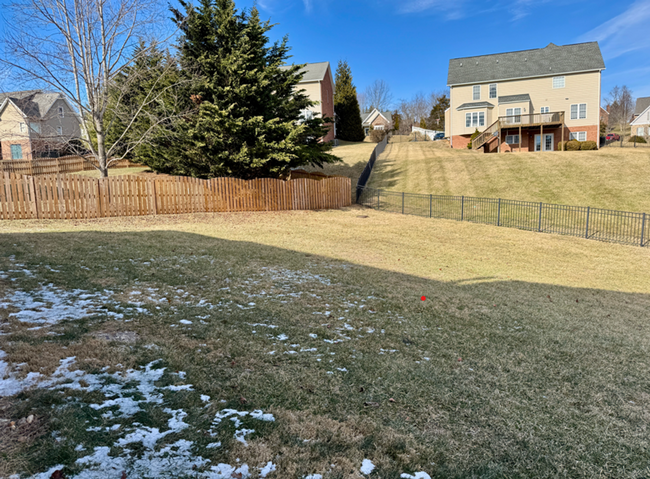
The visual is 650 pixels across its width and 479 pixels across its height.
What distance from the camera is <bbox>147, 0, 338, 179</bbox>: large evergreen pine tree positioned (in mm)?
17844

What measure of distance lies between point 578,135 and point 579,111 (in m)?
2.40

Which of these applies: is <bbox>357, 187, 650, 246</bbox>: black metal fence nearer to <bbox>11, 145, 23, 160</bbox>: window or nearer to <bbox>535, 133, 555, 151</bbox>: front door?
<bbox>535, 133, 555, 151</bbox>: front door

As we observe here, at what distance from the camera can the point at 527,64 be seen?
41.5 m

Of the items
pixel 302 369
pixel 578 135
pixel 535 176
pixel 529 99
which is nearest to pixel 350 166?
pixel 535 176

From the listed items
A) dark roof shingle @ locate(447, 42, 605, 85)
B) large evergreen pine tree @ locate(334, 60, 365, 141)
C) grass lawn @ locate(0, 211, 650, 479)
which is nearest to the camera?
grass lawn @ locate(0, 211, 650, 479)

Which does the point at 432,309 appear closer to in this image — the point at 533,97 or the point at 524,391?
the point at 524,391

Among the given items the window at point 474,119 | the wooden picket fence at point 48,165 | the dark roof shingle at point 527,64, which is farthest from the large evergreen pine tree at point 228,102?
the dark roof shingle at point 527,64

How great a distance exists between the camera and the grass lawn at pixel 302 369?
2.91 meters

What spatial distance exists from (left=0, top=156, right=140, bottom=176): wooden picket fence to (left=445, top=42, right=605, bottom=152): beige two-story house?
111ft

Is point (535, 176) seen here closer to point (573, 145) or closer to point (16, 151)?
point (573, 145)

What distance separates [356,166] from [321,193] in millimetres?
12654

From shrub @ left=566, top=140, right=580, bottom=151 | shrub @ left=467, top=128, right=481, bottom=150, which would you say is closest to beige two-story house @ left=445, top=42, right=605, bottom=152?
shrub @ left=467, top=128, right=481, bottom=150

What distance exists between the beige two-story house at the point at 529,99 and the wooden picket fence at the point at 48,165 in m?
34.0

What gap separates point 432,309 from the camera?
276 inches
